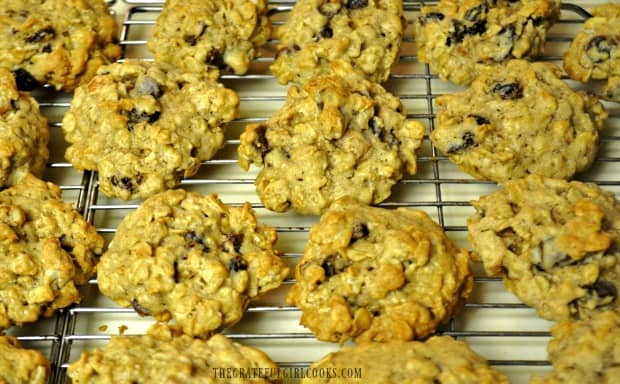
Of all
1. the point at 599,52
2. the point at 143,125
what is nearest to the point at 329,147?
the point at 143,125

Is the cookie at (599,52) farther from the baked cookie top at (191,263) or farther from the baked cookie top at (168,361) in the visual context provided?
the baked cookie top at (168,361)

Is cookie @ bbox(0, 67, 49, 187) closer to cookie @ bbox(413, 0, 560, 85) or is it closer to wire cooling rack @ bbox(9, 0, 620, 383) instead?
wire cooling rack @ bbox(9, 0, 620, 383)

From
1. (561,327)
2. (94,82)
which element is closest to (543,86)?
(561,327)

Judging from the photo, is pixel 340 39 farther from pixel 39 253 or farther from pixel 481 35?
pixel 39 253

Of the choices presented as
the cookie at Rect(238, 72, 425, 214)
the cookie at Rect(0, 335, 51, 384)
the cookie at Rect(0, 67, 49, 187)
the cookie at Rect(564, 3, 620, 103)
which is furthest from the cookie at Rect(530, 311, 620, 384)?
the cookie at Rect(0, 67, 49, 187)

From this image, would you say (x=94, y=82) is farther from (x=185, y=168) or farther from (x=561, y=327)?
(x=561, y=327)

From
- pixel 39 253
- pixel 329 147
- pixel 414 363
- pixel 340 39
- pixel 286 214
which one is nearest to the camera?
pixel 414 363
